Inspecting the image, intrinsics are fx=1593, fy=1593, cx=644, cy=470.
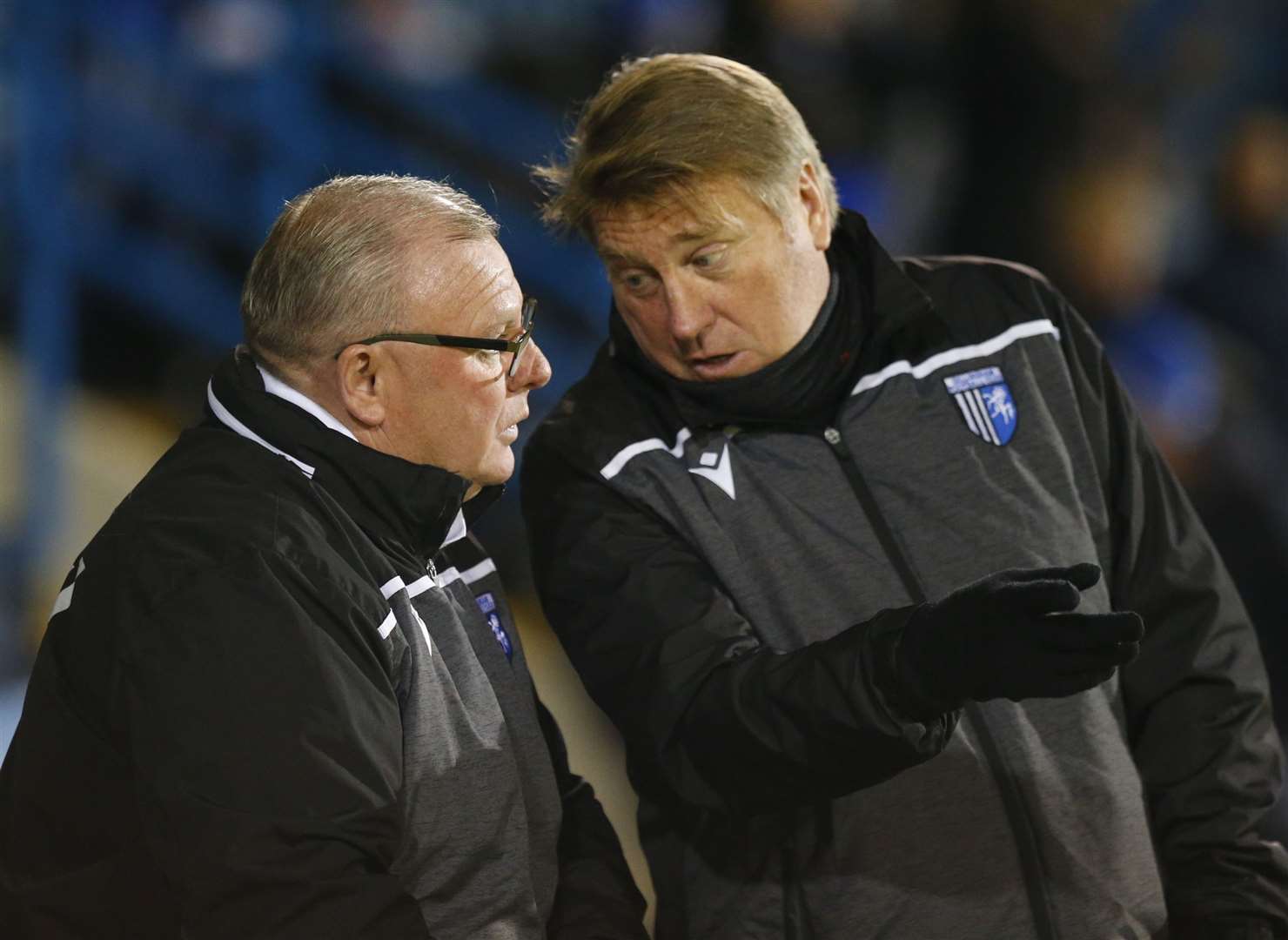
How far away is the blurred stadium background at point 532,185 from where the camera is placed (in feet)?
13.7

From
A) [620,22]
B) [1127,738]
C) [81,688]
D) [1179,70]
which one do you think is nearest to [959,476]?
[1127,738]

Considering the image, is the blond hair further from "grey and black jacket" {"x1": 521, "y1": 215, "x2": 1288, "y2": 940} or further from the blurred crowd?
the blurred crowd

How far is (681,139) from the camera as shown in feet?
6.54

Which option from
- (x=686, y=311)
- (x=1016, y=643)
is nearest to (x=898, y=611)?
(x=1016, y=643)

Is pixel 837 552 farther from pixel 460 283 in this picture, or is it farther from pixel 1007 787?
pixel 460 283

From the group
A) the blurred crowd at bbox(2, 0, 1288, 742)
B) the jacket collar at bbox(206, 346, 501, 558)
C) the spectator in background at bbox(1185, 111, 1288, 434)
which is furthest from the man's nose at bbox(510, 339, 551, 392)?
the spectator in background at bbox(1185, 111, 1288, 434)

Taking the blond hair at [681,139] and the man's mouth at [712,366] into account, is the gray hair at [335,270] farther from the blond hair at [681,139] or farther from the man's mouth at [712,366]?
the man's mouth at [712,366]

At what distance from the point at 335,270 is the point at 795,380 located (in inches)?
25.1

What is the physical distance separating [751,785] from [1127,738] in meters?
0.61

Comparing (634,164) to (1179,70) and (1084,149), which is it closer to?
(1084,149)

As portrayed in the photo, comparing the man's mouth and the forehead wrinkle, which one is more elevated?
the forehead wrinkle

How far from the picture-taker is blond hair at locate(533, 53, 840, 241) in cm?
200

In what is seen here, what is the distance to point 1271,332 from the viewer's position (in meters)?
4.89

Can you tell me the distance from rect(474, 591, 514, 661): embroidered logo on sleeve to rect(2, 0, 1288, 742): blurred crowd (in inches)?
113
